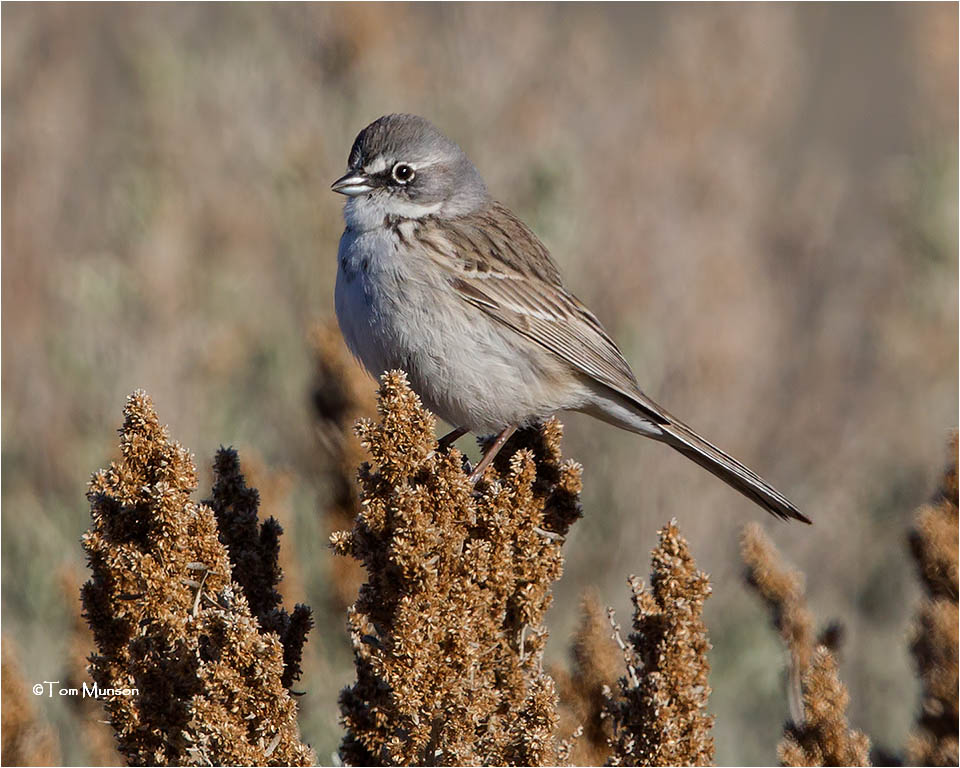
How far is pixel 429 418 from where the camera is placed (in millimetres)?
3289

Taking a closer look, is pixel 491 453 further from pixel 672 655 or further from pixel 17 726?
pixel 17 726

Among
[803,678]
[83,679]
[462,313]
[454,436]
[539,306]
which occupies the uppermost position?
[539,306]

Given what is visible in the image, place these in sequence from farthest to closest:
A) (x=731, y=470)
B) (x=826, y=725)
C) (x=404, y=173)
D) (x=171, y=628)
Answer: (x=404, y=173) → (x=731, y=470) → (x=826, y=725) → (x=171, y=628)

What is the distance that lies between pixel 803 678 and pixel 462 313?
1652mm

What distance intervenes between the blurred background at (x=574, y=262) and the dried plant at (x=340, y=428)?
53.4 inches

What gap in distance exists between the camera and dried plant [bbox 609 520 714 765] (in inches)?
132

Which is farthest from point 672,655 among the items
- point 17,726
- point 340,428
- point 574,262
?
point 574,262

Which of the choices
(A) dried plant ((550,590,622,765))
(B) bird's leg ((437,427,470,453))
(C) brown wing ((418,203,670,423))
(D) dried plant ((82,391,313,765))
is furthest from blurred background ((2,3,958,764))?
(D) dried plant ((82,391,313,765))

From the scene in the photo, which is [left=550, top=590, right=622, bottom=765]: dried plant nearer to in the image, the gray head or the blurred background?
the gray head

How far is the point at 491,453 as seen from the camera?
13.9 ft

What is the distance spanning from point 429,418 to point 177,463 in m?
0.64

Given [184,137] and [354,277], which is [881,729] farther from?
[184,137]

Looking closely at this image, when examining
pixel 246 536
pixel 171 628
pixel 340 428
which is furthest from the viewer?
pixel 340 428

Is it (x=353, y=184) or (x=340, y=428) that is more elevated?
(x=353, y=184)
